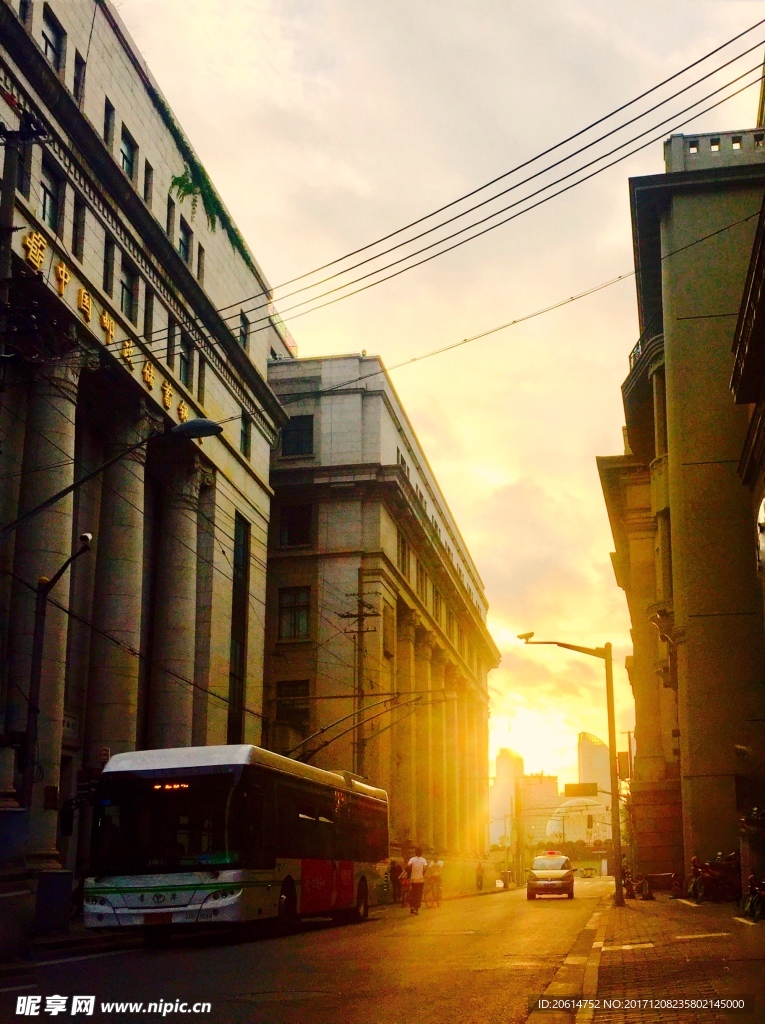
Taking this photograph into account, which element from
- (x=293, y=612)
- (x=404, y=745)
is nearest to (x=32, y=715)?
(x=293, y=612)

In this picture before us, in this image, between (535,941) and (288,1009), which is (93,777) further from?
(288,1009)

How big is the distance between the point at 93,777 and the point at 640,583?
3369 centimetres

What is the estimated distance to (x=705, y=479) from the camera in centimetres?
3238

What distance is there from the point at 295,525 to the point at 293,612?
508 centimetres

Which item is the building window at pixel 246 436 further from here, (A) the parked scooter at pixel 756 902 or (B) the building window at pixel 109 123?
(A) the parked scooter at pixel 756 902

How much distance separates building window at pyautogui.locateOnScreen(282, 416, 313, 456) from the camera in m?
64.9

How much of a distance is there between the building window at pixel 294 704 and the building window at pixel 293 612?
2.44m

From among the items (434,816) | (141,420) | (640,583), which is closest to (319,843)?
(141,420)

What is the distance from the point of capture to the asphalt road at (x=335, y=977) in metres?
9.39

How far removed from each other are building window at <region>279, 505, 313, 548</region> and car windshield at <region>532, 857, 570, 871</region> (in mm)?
24289

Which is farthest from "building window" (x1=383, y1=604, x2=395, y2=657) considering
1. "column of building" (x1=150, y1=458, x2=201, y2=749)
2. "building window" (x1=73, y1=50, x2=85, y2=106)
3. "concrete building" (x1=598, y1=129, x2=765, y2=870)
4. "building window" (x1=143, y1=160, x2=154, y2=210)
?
"building window" (x1=73, y1=50, x2=85, y2=106)

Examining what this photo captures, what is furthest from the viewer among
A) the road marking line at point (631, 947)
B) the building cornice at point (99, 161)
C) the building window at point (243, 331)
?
the building window at point (243, 331)

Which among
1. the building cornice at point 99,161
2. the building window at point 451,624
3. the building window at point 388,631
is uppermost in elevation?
the building cornice at point 99,161

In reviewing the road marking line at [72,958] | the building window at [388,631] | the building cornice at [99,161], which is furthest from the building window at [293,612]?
the road marking line at [72,958]
